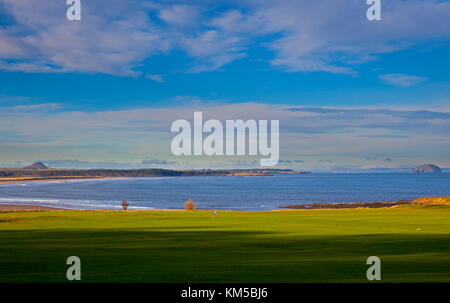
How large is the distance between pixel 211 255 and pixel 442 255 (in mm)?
9414

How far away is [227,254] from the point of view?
17891 millimetres

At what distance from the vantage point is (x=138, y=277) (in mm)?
13312

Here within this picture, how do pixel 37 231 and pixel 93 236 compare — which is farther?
pixel 37 231

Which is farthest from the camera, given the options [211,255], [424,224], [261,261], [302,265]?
[424,224]

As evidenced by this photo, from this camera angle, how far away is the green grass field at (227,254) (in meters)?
13.6

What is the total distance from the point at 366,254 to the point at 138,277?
Result: 9978 millimetres

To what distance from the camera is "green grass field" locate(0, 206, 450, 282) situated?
537 inches
